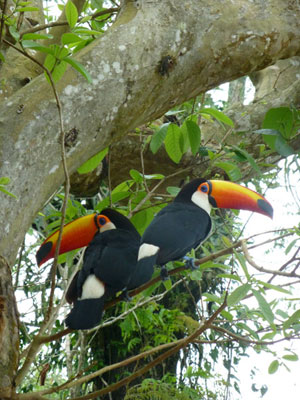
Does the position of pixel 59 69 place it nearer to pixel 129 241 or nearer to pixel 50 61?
pixel 50 61

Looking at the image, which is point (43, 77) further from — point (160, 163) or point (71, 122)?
point (160, 163)

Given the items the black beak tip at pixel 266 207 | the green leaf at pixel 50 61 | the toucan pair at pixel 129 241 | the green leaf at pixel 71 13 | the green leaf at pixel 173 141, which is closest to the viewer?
the green leaf at pixel 50 61

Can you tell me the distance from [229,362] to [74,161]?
126 inches

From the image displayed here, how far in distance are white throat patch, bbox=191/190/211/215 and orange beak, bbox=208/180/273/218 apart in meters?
0.02

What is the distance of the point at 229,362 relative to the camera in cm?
448

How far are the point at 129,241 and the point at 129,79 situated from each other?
1.68ft

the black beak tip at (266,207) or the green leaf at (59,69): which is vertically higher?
the green leaf at (59,69)

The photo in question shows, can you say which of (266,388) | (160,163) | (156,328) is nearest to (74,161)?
(160,163)

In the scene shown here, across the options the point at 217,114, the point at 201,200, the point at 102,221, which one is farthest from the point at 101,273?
the point at 217,114

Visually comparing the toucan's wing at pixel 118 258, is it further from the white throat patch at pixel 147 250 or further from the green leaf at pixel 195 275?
the green leaf at pixel 195 275

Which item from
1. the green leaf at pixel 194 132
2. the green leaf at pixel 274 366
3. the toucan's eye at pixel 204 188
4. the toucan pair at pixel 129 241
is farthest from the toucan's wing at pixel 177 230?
the green leaf at pixel 274 366

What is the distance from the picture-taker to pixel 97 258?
6.15ft

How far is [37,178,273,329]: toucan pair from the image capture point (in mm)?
1753

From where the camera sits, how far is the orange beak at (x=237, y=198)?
201 cm
